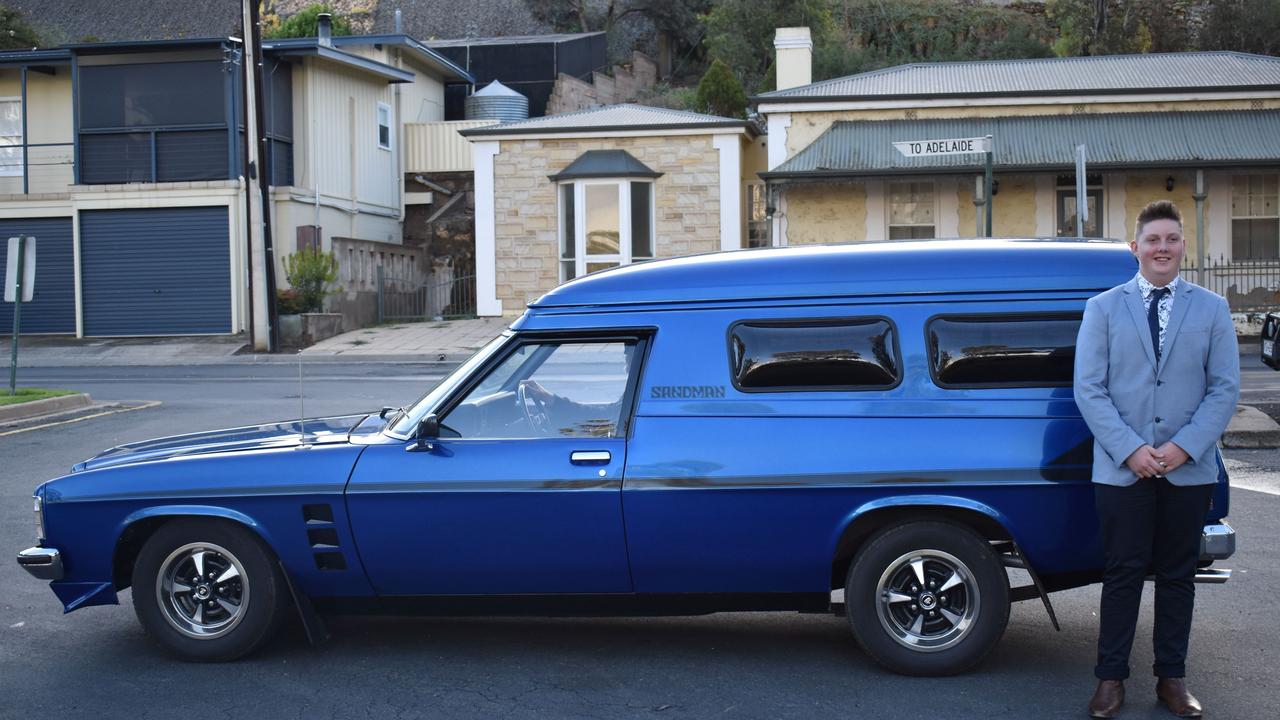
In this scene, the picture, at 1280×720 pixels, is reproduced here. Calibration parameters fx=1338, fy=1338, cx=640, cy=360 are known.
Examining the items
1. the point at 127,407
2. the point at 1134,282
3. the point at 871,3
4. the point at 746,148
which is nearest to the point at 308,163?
the point at 746,148

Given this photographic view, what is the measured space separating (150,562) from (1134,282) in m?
4.26

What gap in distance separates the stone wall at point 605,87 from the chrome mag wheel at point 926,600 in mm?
37692

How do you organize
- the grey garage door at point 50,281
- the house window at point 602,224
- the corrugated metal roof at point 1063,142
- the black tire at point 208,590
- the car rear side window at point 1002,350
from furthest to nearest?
1. the grey garage door at point 50,281
2. the house window at point 602,224
3. the corrugated metal roof at point 1063,142
4. the black tire at point 208,590
5. the car rear side window at point 1002,350

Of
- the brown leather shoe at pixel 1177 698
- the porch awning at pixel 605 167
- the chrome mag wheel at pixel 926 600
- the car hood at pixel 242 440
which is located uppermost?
the porch awning at pixel 605 167

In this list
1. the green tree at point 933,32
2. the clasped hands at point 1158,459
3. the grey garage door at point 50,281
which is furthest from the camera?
the green tree at point 933,32

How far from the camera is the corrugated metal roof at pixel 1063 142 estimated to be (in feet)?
85.8

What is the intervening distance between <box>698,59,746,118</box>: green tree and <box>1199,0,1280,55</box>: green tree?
52.3ft

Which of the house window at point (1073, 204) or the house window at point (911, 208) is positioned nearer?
the house window at point (1073, 204)

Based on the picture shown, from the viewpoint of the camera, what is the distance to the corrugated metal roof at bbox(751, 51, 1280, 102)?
2753cm

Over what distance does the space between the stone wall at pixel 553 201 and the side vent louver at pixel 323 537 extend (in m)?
24.8

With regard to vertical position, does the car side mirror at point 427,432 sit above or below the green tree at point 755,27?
below

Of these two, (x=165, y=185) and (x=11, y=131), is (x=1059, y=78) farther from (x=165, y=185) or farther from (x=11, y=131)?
(x=11, y=131)

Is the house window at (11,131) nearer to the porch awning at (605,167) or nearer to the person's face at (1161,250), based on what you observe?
the porch awning at (605,167)

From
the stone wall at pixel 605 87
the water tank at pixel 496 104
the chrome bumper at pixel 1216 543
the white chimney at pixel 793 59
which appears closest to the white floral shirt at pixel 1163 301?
the chrome bumper at pixel 1216 543
